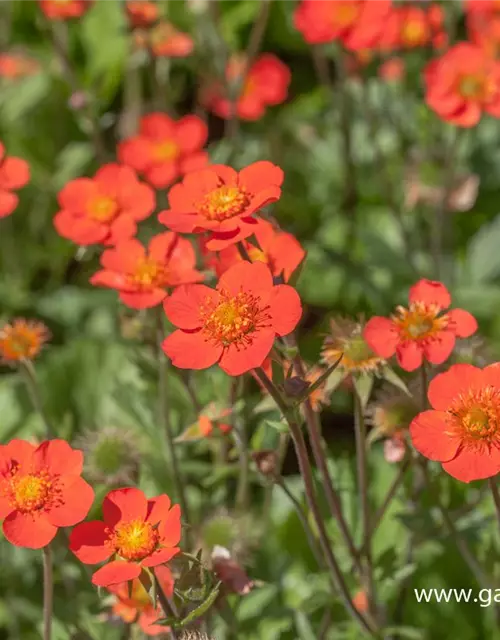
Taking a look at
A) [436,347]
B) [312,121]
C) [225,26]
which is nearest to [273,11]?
[225,26]

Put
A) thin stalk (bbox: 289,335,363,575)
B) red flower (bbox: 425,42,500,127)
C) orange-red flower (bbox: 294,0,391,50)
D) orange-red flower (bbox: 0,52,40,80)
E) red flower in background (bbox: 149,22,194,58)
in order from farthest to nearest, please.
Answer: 1. orange-red flower (bbox: 0,52,40,80)
2. red flower in background (bbox: 149,22,194,58)
3. orange-red flower (bbox: 294,0,391,50)
4. red flower (bbox: 425,42,500,127)
5. thin stalk (bbox: 289,335,363,575)

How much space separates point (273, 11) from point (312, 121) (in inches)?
27.5

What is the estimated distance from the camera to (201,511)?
2373 mm

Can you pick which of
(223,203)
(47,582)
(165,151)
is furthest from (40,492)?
(165,151)

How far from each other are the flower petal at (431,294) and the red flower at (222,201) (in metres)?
0.34

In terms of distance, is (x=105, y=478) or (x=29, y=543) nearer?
(x=29, y=543)

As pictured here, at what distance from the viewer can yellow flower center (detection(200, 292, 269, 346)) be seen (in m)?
1.40

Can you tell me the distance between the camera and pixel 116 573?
1.33 meters

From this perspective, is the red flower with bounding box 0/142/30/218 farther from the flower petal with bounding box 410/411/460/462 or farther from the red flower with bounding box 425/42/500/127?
the red flower with bounding box 425/42/500/127

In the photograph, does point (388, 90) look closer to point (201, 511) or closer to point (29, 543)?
point (201, 511)

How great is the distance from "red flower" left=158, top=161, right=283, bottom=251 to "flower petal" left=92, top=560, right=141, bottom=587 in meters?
0.51

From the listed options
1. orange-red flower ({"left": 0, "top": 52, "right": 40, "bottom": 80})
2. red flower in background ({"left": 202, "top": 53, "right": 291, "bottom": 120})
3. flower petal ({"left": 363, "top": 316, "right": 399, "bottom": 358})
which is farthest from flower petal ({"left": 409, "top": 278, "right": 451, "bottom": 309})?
orange-red flower ({"left": 0, "top": 52, "right": 40, "bottom": 80})

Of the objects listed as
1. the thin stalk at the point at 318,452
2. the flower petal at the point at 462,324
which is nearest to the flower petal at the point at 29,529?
the thin stalk at the point at 318,452

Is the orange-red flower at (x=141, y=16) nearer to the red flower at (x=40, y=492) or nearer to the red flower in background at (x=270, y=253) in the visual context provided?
the red flower in background at (x=270, y=253)
